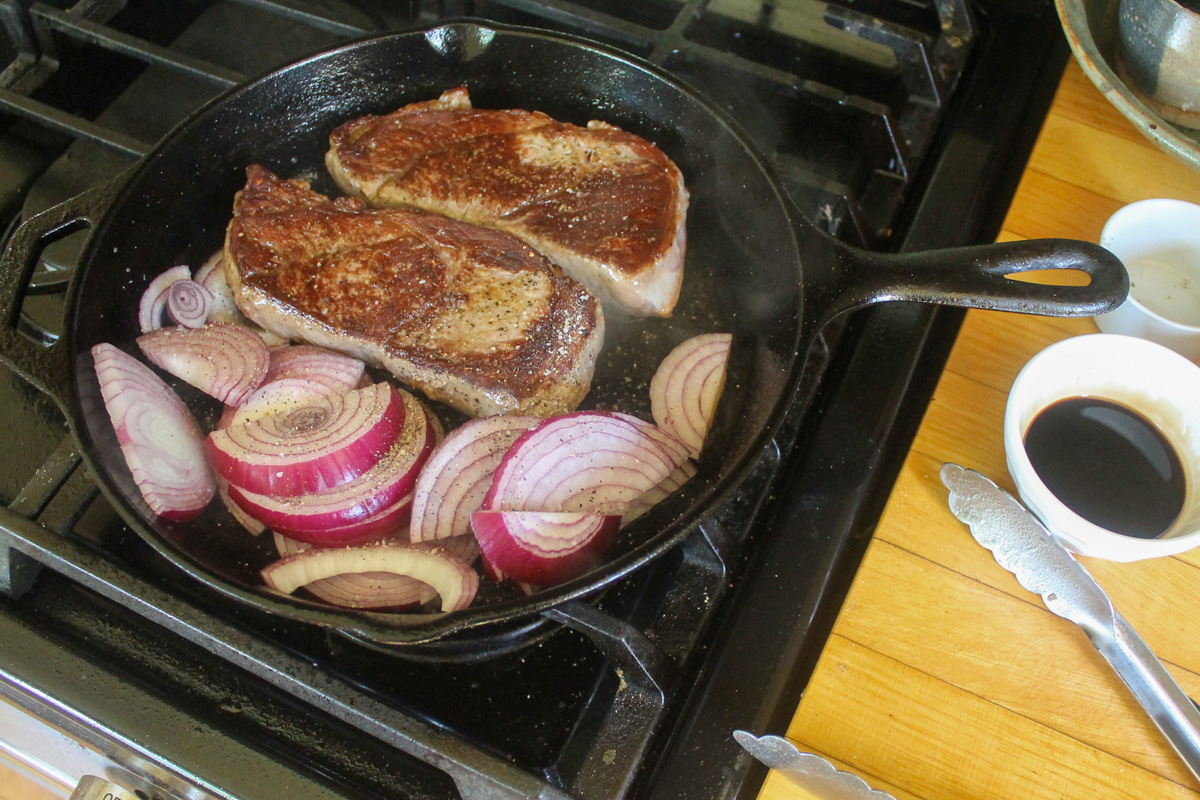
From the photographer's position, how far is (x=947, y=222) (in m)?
1.42

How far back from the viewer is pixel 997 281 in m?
1.03

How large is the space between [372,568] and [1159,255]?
3.83 feet

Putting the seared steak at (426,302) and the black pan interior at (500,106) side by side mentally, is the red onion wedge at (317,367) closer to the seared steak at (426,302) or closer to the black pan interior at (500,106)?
the seared steak at (426,302)

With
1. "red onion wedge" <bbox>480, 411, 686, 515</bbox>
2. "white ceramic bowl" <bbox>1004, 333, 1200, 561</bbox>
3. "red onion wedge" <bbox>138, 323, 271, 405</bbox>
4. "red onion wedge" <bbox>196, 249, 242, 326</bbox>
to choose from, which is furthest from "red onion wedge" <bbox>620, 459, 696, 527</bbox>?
"red onion wedge" <bbox>196, 249, 242, 326</bbox>

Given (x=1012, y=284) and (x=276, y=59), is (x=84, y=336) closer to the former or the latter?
(x=276, y=59)

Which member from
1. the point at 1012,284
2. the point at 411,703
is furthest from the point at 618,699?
the point at 1012,284

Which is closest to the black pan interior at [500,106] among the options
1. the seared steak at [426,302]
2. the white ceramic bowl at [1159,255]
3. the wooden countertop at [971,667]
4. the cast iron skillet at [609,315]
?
the cast iron skillet at [609,315]

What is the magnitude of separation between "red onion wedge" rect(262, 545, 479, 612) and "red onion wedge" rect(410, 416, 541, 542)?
0.14ft

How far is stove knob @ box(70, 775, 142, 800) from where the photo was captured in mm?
992

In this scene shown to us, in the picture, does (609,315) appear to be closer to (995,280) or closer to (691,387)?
(691,387)

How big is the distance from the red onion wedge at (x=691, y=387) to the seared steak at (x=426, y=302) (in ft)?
0.36

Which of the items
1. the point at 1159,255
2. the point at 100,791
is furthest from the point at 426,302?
the point at 1159,255

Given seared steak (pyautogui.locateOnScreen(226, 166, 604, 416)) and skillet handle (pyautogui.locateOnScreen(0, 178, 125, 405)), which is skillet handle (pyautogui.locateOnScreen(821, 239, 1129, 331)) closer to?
seared steak (pyautogui.locateOnScreen(226, 166, 604, 416))

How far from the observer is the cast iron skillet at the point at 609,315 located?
1.02 meters
